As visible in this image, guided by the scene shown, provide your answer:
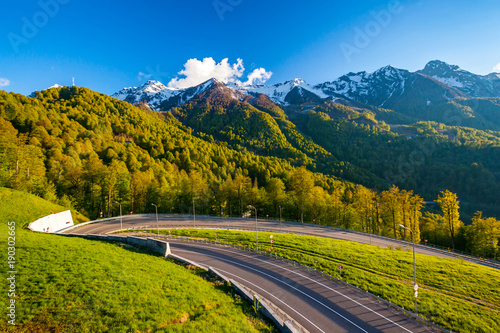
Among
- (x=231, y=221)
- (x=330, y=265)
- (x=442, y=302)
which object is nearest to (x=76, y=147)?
(x=231, y=221)

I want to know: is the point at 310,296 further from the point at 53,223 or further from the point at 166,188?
the point at 166,188

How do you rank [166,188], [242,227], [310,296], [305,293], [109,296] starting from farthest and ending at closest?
[166,188] → [242,227] → [305,293] → [310,296] → [109,296]

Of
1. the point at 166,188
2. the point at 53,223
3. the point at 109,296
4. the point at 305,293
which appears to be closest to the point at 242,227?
the point at 305,293

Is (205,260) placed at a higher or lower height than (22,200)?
lower

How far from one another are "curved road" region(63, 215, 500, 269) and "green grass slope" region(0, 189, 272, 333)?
26.9m

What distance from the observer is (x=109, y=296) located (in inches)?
605

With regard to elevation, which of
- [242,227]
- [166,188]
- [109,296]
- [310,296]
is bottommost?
[310,296]

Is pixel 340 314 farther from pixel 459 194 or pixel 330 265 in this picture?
pixel 459 194

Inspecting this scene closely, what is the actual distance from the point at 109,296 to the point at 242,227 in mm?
38804

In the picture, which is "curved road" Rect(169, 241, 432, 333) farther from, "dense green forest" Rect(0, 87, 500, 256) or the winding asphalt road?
"dense green forest" Rect(0, 87, 500, 256)

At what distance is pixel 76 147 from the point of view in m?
75.8

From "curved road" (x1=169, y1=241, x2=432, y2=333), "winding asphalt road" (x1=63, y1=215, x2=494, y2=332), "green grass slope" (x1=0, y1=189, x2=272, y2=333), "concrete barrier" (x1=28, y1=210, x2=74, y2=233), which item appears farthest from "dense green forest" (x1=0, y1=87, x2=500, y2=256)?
"green grass slope" (x1=0, y1=189, x2=272, y2=333)

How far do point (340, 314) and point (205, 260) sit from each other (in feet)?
64.5

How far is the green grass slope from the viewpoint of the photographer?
499 inches
